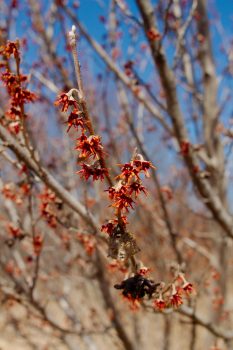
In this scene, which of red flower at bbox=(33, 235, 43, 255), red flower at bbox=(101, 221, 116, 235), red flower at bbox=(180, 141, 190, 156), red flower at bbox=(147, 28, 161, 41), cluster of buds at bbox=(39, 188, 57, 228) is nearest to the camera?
red flower at bbox=(101, 221, 116, 235)

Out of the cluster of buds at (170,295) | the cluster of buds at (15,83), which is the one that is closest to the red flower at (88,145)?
the cluster of buds at (15,83)

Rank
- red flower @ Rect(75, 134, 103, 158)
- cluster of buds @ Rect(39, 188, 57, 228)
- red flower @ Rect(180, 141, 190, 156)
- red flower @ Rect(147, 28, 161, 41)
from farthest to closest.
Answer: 1. red flower @ Rect(180, 141, 190, 156)
2. red flower @ Rect(147, 28, 161, 41)
3. cluster of buds @ Rect(39, 188, 57, 228)
4. red flower @ Rect(75, 134, 103, 158)

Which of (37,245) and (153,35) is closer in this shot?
(37,245)

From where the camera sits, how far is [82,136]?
1.33 meters

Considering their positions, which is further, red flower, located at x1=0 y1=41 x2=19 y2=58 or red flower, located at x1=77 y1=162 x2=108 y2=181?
red flower, located at x1=0 y1=41 x2=19 y2=58

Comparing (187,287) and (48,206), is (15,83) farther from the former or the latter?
(187,287)

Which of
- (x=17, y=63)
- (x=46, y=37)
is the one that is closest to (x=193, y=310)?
(x=17, y=63)

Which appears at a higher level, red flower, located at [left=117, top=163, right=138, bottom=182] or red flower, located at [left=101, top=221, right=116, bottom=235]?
red flower, located at [left=117, top=163, right=138, bottom=182]

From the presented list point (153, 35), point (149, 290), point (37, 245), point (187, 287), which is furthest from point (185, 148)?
point (149, 290)

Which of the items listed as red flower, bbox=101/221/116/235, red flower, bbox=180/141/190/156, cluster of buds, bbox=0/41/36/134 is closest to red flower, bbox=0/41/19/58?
cluster of buds, bbox=0/41/36/134

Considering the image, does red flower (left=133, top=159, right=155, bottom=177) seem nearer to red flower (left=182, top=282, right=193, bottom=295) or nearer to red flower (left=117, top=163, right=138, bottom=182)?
red flower (left=117, top=163, right=138, bottom=182)

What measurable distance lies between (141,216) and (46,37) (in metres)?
3.05

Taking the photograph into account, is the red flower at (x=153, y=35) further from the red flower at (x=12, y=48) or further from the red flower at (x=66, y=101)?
the red flower at (x=66, y=101)

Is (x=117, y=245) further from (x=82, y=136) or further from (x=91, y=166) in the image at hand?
(x=82, y=136)
